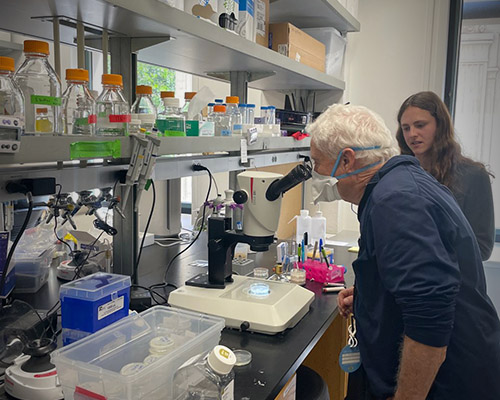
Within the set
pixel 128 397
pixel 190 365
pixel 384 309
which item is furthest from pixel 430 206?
pixel 128 397

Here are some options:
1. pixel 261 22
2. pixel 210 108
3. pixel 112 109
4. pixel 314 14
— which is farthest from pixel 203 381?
pixel 314 14

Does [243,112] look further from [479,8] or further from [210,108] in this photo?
[479,8]

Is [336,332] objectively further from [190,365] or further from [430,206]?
[190,365]

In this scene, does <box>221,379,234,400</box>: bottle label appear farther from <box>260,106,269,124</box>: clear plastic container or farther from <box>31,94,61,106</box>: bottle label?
<box>260,106,269,124</box>: clear plastic container

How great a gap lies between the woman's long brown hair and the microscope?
1034mm

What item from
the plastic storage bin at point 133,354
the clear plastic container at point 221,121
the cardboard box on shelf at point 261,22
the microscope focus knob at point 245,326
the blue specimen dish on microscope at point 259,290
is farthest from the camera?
the cardboard box on shelf at point 261,22

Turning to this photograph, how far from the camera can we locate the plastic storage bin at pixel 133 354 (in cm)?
90

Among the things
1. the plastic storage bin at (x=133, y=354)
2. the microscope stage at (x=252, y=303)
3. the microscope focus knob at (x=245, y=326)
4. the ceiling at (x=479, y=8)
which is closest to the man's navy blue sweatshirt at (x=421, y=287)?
the microscope stage at (x=252, y=303)

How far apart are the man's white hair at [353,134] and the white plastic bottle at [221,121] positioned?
0.51m

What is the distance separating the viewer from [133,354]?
3.51 feet

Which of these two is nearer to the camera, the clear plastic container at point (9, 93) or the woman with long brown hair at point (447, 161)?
the clear plastic container at point (9, 93)

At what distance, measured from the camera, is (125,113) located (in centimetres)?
137

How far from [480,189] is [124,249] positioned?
1664mm

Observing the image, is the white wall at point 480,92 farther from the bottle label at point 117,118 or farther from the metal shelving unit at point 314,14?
the bottle label at point 117,118
